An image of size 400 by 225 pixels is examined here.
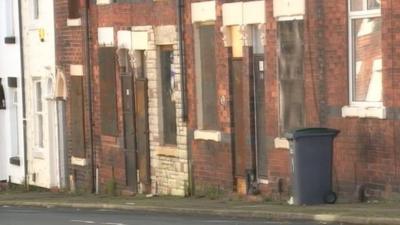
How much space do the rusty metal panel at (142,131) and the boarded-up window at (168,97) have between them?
2.13 feet

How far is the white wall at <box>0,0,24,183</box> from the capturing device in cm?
3712

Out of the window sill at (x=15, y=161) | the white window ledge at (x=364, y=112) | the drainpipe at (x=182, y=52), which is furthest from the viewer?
the window sill at (x=15, y=161)

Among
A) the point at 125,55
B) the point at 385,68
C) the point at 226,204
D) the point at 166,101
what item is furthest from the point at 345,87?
the point at 125,55

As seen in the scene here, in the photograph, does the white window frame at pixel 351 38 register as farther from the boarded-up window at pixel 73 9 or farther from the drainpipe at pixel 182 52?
the boarded-up window at pixel 73 9

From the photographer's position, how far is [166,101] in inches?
1137

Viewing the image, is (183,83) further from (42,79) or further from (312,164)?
(42,79)

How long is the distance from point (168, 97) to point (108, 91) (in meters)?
3.09

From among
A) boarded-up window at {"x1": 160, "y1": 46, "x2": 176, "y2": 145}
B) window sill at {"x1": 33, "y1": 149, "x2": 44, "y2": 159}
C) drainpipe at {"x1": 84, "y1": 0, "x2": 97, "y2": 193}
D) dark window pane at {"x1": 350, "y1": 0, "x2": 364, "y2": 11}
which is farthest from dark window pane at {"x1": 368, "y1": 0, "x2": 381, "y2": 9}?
window sill at {"x1": 33, "y1": 149, "x2": 44, "y2": 159}

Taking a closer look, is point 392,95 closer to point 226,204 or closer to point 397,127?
point 397,127

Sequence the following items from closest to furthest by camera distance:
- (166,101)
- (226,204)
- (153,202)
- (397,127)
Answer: (397,127) < (226,204) < (153,202) < (166,101)

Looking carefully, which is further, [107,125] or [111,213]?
[107,125]

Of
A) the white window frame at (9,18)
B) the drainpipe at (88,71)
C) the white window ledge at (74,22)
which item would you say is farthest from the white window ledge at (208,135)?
the white window frame at (9,18)

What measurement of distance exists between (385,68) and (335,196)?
2.36 meters

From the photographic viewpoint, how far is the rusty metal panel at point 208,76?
26547 mm
